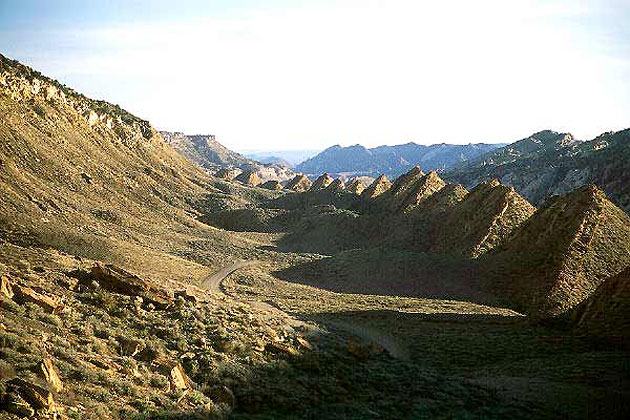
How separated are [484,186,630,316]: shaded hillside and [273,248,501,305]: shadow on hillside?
249cm

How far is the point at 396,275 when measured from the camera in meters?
49.3

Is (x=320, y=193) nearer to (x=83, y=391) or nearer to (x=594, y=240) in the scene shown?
(x=594, y=240)

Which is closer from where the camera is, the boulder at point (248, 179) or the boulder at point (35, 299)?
the boulder at point (35, 299)

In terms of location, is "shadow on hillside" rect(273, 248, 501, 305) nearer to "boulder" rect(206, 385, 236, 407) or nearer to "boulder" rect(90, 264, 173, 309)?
"boulder" rect(90, 264, 173, 309)

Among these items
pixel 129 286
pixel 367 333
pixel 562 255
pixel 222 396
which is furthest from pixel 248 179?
pixel 222 396

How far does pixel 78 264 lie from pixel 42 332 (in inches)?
530

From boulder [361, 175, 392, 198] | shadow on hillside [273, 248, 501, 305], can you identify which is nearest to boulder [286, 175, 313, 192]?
boulder [361, 175, 392, 198]

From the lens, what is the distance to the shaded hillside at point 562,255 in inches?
1507

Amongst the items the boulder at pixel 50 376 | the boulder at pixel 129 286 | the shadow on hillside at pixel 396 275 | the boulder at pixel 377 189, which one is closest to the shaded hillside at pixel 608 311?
the shadow on hillside at pixel 396 275

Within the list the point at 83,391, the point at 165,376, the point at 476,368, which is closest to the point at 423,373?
the point at 476,368

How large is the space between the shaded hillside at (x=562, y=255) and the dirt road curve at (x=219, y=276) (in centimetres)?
2543

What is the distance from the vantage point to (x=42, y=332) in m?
13.0

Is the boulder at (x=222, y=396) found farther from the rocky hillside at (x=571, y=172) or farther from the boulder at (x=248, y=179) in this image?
the boulder at (x=248, y=179)

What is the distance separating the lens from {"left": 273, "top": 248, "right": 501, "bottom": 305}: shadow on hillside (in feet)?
147
